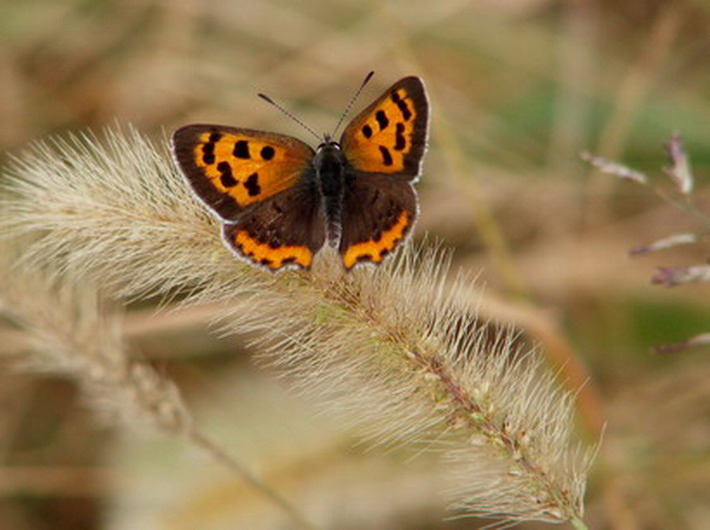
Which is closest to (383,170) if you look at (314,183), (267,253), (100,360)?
(314,183)

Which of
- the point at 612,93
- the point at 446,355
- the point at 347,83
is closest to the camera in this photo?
the point at 446,355

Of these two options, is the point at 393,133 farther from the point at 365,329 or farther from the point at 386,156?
the point at 365,329

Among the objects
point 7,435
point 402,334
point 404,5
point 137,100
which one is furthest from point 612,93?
point 7,435

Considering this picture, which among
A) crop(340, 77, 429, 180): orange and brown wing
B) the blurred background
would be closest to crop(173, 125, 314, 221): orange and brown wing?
crop(340, 77, 429, 180): orange and brown wing

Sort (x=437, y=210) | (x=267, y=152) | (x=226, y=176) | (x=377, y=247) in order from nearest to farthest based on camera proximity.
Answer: (x=377, y=247), (x=226, y=176), (x=267, y=152), (x=437, y=210)

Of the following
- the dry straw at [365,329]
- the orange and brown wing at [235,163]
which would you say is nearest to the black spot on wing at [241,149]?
the orange and brown wing at [235,163]

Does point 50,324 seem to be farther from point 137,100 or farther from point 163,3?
point 163,3
